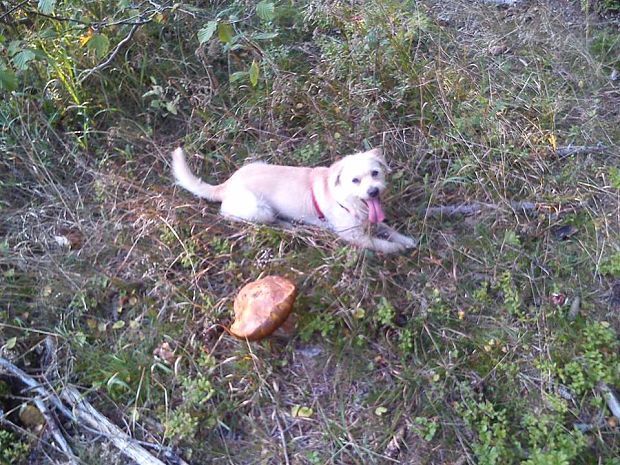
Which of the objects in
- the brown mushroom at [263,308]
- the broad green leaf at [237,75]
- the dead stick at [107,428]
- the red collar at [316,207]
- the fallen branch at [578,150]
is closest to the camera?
the dead stick at [107,428]

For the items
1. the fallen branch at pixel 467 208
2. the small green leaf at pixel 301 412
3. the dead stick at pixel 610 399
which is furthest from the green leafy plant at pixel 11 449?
the dead stick at pixel 610 399

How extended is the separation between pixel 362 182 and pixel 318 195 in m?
0.28

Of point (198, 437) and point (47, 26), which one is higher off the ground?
point (47, 26)

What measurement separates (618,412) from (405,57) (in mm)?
2441

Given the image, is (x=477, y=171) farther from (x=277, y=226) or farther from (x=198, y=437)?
(x=198, y=437)

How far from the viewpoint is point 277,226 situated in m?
3.36

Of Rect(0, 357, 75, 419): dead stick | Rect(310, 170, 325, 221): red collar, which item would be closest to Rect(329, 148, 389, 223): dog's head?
Rect(310, 170, 325, 221): red collar

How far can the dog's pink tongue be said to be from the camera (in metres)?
3.13

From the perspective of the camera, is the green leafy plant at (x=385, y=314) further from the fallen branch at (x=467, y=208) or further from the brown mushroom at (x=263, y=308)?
the fallen branch at (x=467, y=208)

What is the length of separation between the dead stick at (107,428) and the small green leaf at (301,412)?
58cm

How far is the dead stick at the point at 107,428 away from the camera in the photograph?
254 cm

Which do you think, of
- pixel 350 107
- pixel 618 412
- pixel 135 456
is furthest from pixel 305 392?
pixel 350 107

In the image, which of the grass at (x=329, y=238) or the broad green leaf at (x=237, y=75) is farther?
the broad green leaf at (x=237, y=75)

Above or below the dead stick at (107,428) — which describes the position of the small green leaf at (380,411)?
below
